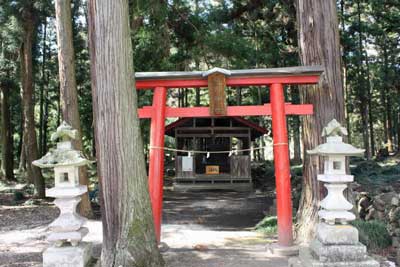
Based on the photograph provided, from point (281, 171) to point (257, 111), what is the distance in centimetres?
106

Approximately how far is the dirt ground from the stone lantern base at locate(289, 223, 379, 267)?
2.97 ft

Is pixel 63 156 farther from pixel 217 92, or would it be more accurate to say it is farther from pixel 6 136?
pixel 6 136

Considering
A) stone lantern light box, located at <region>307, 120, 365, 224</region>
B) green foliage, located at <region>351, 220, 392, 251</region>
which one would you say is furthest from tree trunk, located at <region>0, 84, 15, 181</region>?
stone lantern light box, located at <region>307, 120, 365, 224</region>

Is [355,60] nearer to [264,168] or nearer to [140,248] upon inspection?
[264,168]

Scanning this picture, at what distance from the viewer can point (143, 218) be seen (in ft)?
15.8

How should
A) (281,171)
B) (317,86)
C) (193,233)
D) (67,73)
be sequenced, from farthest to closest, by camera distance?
1. (67,73)
2. (193,233)
3. (317,86)
4. (281,171)

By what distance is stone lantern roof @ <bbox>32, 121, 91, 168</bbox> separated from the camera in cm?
445

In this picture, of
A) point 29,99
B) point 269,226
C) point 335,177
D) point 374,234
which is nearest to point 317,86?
point 335,177

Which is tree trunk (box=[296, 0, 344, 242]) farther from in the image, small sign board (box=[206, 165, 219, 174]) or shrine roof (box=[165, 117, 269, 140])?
shrine roof (box=[165, 117, 269, 140])

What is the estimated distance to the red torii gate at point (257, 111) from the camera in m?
5.76

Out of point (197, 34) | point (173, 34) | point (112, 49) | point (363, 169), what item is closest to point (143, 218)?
point (112, 49)

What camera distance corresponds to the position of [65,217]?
4398 millimetres

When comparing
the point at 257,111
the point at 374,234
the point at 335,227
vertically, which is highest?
the point at 257,111

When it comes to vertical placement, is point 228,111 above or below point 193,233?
above
